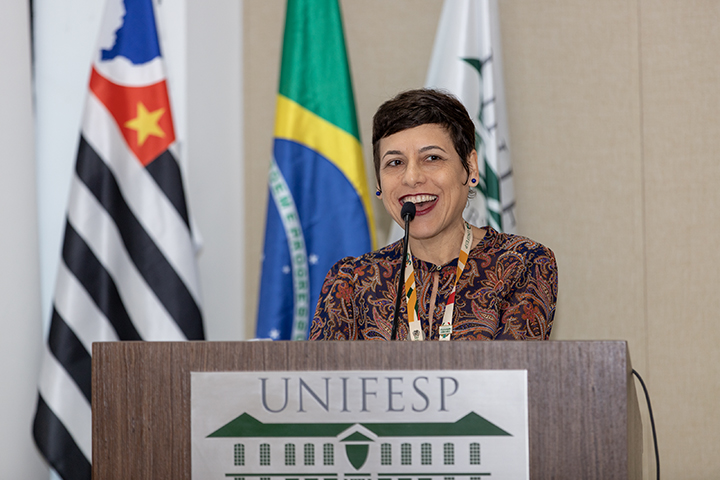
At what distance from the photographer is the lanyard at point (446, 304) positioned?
5.21ft

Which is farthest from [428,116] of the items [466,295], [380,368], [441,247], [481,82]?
[481,82]

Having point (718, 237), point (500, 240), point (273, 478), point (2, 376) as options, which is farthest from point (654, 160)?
point (2, 376)

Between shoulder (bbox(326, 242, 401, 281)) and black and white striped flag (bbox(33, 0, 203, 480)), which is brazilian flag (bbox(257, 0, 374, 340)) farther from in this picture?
shoulder (bbox(326, 242, 401, 281))

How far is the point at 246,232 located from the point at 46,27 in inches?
45.8

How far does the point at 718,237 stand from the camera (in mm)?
2809

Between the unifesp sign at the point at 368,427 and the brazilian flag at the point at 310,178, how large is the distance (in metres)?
1.83

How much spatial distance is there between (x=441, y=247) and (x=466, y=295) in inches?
7.3

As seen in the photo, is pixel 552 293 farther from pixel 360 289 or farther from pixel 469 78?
pixel 469 78

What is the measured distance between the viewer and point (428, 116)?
1741mm

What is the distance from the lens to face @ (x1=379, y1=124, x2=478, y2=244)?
172cm

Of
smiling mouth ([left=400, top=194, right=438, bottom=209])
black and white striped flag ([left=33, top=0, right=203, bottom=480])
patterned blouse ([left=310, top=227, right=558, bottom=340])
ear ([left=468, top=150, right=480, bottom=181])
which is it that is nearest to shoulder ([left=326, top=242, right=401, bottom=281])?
patterned blouse ([left=310, top=227, right=558, bottom=340])

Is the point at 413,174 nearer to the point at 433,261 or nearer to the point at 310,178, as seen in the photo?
the point at 433,261

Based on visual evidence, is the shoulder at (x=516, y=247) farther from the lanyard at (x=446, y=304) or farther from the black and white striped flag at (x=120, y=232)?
the black and white striped flag at (x=120, y=232)

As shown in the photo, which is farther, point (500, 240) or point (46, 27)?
point (46, 27)
